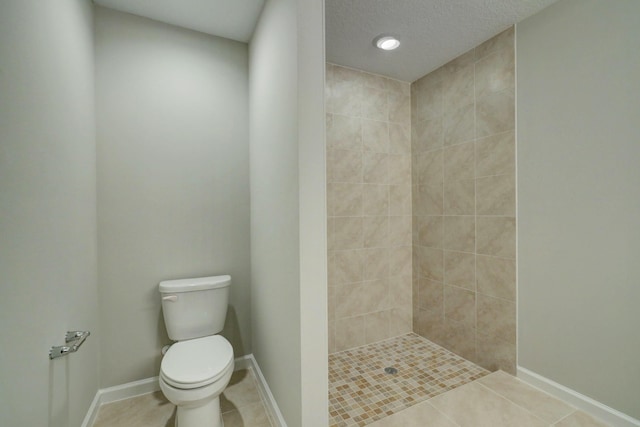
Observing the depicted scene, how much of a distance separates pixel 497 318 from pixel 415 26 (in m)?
2.20

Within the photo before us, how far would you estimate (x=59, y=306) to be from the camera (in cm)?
119

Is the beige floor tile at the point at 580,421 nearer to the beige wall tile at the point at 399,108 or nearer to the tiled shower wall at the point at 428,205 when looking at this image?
the tiled shower wall at the point at 428,205

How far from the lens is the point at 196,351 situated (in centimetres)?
156

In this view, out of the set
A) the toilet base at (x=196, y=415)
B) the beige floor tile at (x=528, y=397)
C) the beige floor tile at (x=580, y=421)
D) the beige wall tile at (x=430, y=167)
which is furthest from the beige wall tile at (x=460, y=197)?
the toilet base at (x=196, y=415)

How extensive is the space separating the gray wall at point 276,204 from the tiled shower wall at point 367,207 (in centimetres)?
68

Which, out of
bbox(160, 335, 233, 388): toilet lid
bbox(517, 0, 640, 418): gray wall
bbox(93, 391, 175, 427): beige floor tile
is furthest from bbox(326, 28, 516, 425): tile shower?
bbox(93, 391, 175, 427): beige floor tile

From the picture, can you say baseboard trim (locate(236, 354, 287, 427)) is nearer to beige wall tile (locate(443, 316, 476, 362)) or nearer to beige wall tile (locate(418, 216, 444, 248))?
beige wall tile (locate(443, 316, 476, 362))

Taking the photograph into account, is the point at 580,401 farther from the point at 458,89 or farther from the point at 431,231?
the point at 458,89

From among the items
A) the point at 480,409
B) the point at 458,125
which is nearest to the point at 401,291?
the point at 480,409

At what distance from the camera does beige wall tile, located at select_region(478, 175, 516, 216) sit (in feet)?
6.15

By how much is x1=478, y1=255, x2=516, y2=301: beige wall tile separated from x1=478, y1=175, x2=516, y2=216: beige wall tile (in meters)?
0.36

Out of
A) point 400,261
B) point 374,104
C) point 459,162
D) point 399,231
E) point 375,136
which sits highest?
point 374,104

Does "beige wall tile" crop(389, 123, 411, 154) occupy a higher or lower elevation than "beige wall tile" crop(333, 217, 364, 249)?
higher

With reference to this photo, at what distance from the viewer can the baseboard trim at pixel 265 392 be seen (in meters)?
1.48
